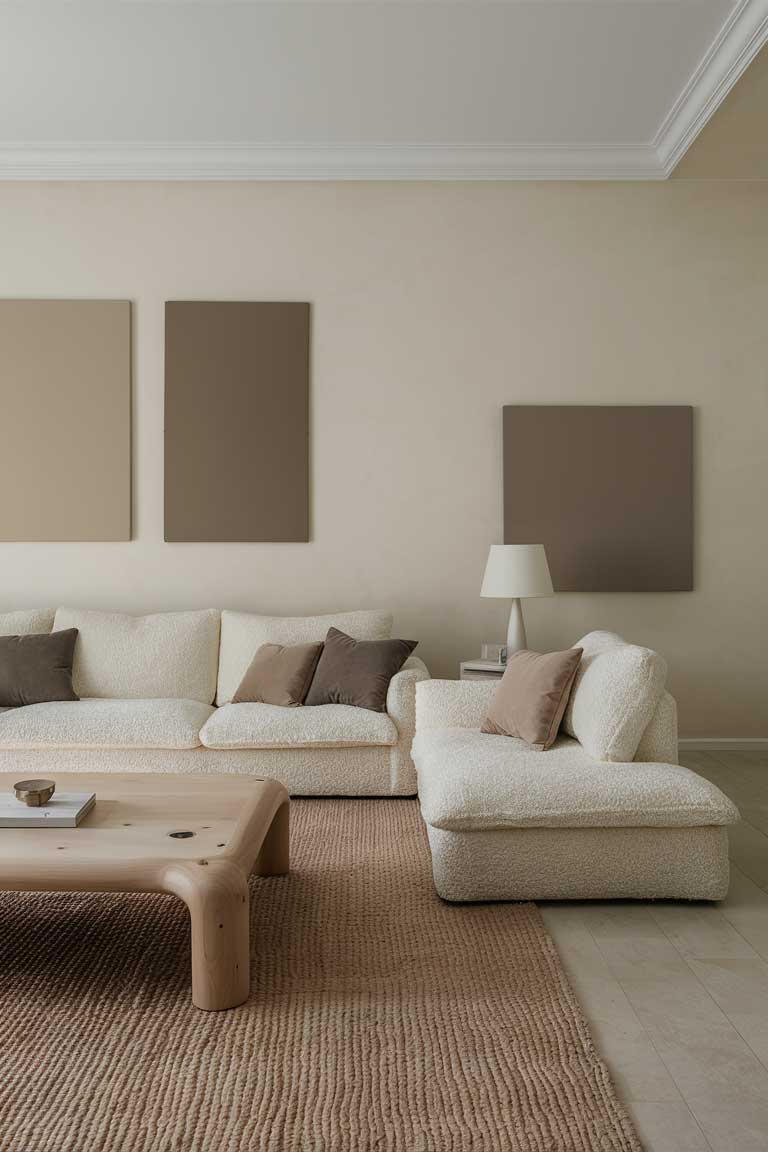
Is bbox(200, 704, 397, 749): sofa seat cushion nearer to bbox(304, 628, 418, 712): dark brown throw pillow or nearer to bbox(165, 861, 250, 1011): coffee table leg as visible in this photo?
bbox(304, 628, 418, 712): dark brown throw pillow

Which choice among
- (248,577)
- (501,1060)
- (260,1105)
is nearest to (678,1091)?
(501,1060)

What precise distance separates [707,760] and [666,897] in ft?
7.15

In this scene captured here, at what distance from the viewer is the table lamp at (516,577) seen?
473 centimetres

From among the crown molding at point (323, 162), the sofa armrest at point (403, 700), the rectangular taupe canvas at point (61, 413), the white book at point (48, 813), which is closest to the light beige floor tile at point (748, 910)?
the sofa armrest at point (403, 700)

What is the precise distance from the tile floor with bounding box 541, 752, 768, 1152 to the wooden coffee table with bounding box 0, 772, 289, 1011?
883mm

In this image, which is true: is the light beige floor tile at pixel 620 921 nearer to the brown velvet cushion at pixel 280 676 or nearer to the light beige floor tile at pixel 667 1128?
the light beige floor tile at pixel 667 1128

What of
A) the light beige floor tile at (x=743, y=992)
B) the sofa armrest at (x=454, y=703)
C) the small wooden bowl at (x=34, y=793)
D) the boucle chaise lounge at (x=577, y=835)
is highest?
the sofa armrest at (x=454, y=703)

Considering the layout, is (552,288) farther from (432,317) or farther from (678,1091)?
(678,1091)

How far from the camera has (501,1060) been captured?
2.11m

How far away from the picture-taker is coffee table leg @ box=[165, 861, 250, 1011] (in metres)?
2.30

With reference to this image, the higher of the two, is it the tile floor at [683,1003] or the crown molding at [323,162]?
the crown molding at [323,162]

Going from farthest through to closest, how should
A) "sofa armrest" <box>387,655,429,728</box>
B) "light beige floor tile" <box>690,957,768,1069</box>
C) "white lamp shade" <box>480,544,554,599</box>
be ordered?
1. "white lamp shade" <box>480,544,554,599</box>
2. "sofa armrest" <box>387,655,429,728</box>
3. "light beige floor tile" <box>690,957,768,1069</box>

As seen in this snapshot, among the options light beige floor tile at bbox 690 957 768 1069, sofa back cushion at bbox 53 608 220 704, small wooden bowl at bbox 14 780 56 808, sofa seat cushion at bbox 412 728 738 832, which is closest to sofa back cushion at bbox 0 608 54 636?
sofa back cushion at bbox 53 608 220 704

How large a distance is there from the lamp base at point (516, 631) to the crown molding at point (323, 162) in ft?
7.64
